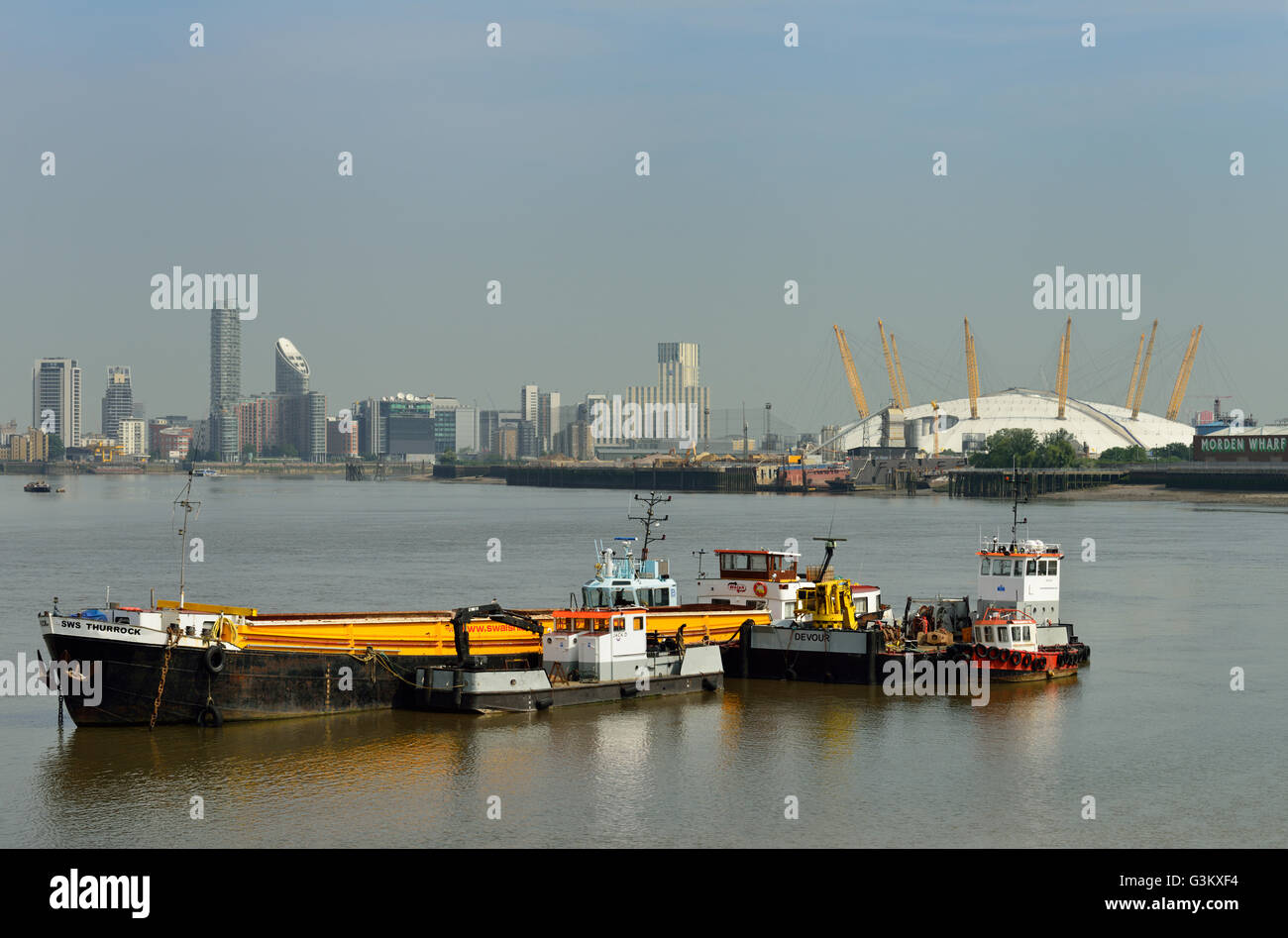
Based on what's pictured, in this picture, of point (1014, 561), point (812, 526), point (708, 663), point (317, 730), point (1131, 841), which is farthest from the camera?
point (812, 526)

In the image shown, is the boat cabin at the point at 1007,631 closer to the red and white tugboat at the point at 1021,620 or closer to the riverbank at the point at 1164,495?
the red and white tugboat at the point at 1021,620

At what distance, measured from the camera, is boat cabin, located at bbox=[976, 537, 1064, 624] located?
4397cm

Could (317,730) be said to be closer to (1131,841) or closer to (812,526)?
(1131,841)

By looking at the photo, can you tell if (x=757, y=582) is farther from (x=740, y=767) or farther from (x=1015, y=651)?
(x=740, y=767)

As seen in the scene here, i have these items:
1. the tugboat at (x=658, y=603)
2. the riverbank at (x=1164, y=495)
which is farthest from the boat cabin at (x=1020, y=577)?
the riverbank at (x=1164, y=495)

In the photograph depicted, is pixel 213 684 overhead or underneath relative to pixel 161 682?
underneath

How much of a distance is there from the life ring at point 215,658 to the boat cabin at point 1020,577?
2244cm

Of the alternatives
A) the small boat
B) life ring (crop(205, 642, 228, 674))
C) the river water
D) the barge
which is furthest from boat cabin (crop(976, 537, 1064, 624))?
life ring (crop(205, 642, 228, 674))

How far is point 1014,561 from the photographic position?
44.0 metres

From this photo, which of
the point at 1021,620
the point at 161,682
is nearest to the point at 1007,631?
the point at 1021,620

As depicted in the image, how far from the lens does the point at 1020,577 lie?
44.0 metres

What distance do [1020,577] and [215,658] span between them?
23.9 m
